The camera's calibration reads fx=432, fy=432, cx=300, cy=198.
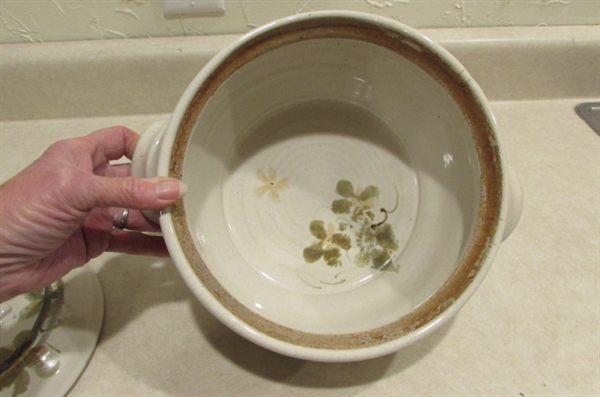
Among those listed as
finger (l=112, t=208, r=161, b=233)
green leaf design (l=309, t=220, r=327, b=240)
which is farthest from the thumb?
green leaf design (l=309, t=220, r=327, b=240)

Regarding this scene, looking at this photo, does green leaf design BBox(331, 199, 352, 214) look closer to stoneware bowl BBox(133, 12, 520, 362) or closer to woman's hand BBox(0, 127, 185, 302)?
stoneware bowl BBox(133, 12, 520, 362)

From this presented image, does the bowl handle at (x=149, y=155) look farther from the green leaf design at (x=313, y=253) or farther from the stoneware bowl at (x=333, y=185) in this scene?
the green leaf design at (x=313, y=253)

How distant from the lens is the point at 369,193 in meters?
0.55

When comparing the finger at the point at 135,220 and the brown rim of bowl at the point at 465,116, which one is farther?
the finger at the point at 135,220

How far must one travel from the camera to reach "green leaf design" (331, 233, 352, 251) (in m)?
0.53

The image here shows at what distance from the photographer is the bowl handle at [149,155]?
1.25 feet

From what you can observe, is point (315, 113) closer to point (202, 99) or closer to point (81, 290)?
point (202, 99)

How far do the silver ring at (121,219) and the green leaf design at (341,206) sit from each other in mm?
244

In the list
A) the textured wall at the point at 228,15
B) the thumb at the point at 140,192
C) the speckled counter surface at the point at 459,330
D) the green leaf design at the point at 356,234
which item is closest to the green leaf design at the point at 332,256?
the green leaf design at the point at 356,234

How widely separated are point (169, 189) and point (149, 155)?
0.06 metres

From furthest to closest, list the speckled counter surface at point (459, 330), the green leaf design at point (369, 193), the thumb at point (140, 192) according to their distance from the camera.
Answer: the green leaf design at point (369, 193) → the speckled counter surface at point (459, 330) → the thumb at point (140, 192)

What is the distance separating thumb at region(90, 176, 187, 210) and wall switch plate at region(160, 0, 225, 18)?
31 cm

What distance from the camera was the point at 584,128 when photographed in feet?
2.15

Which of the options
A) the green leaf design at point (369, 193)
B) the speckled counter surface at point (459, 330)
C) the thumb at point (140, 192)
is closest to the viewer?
the thumb at point (140, 192)
